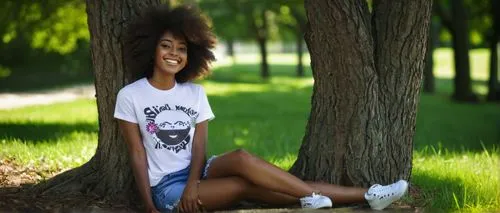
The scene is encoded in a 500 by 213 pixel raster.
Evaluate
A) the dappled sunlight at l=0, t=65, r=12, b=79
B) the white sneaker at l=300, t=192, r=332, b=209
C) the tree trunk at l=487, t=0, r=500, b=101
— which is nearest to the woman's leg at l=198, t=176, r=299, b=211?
the white sneaker at l=300, t=192, r=332, b=209

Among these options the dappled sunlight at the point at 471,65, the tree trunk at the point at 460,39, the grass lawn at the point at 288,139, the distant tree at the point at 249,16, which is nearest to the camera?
the grass lawn at the point at 288,139

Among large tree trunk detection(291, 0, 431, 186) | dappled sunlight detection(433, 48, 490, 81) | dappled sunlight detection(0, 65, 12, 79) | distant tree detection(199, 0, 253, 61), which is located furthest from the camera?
dappled sunlight detection(433, 48, 490, 81)

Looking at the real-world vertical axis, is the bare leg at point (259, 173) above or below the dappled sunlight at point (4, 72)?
above

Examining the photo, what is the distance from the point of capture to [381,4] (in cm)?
541

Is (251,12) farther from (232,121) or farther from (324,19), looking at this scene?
(324,19)

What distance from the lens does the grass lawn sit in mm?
5945

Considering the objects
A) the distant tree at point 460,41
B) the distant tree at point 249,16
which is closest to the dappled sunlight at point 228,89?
the distant tree at point 249,16

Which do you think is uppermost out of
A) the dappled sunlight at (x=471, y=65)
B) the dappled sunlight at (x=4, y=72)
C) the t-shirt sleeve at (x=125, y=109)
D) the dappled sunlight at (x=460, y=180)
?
the t-shirt sleeve at (x=125, y=109)

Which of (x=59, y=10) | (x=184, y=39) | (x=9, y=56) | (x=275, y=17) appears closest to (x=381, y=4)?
(x=184, y=39)

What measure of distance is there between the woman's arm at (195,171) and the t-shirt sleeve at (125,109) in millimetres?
491

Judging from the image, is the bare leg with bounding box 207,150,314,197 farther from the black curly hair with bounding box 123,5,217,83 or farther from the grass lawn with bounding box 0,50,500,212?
the grass lawn with bounding box 0,50,500,212

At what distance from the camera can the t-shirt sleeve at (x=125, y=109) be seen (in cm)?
480

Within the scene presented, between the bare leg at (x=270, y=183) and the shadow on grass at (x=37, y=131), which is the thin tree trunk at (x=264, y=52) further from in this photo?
the bare leg at (x=270, y=183)

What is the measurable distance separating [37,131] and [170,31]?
5011 mm
